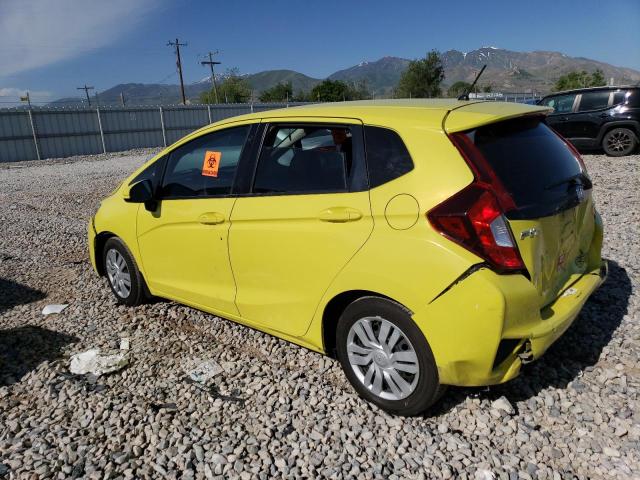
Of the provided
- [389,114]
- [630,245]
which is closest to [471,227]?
[389,114]

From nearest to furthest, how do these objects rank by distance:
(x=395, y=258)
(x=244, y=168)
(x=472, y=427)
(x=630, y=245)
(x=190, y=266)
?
(x=395, y=258) < (x=472, y=427) < (x=244, y=168) < (x=190, y=266) < (x=630, y=245)

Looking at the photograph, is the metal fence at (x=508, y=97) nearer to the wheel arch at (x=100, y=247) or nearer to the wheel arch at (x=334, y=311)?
the wheel arch at (x=100, y=247)

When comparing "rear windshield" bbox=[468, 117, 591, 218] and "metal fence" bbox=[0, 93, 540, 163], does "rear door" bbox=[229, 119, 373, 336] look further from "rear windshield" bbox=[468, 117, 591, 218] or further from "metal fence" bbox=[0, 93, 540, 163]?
"metal fence" bbox=[0, 93, 540, 163]

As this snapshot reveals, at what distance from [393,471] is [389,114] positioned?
1876mm

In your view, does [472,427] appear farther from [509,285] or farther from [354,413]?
[509,285]

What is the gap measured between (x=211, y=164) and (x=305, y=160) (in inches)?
35.6

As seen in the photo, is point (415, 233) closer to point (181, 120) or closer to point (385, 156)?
point (385, 156)

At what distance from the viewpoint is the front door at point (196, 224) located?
3.30m

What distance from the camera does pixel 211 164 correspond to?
3.48m

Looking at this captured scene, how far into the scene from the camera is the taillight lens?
2.24 m

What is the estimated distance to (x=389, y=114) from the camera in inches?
104

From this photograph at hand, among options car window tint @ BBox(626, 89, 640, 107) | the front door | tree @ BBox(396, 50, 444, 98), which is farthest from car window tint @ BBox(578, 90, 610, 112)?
tree @ BBox(396, 50, 444, 98)

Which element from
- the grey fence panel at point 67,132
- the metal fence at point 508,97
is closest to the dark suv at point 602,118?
the metal fence at point 508,97

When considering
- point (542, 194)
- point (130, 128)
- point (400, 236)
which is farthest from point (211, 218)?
point (130, 128)
